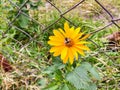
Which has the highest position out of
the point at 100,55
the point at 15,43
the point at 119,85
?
the point at 15,43

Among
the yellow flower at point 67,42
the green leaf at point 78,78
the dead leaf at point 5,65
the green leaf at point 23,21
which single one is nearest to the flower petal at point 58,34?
the yellow flower at point 67,42

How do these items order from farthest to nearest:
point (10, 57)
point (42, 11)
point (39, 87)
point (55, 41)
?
point (42, 11) → point (10, 57) → point (39, 87) → point (55, 41)

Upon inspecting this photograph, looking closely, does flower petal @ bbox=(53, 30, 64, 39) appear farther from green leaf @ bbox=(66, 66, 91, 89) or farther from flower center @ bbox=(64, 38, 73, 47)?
green leaf @ bbox=(66, 66, 91, 89)

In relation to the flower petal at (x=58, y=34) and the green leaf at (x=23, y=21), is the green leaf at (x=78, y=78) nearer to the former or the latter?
the flower petal at (x=58, y=34)

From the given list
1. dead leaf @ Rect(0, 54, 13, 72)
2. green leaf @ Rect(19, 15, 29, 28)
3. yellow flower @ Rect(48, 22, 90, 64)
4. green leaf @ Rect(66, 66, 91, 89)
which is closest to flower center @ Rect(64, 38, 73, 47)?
yellow flower @ Rect(48, 22, 90, 64)

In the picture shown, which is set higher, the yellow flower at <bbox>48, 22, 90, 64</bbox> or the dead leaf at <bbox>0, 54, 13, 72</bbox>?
the yellow flower at <bbox>48, 22, 90, 64</bbox>

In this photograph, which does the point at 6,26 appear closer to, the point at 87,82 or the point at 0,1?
the point at 0,1

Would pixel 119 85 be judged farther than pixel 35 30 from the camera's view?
No

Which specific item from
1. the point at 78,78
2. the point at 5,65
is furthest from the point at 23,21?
the point at 78,78

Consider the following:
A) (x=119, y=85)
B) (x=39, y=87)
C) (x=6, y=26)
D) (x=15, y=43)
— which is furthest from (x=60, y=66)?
(x=6, y=26)
